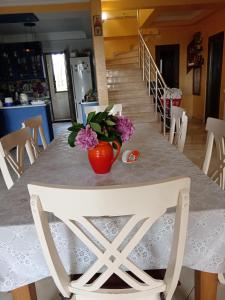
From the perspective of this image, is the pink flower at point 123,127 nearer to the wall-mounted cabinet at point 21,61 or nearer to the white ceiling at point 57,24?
the white ceiling at point 57,24

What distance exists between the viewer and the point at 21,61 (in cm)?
697

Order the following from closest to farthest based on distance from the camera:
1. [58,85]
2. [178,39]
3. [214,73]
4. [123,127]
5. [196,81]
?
[123,127]
[214,73]
[196,81]
[178,39]
[58,85]

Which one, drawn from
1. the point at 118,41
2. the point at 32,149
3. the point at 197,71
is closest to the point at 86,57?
the point at 118,41

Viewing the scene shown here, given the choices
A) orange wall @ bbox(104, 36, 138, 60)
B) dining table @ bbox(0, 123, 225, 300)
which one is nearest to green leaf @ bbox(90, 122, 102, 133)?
dining table @ bbox(0, 123, 225, 300)

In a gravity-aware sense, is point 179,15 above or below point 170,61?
above

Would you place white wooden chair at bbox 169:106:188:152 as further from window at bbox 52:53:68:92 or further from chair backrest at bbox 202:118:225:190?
window at bbox 52:53:68:92

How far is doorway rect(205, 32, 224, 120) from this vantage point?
18.8 ft

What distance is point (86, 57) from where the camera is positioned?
710 cm

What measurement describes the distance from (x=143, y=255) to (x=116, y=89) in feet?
17.3

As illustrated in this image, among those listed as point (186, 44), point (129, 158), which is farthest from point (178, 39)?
point (129, 158)

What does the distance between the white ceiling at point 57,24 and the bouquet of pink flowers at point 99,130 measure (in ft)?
15.0

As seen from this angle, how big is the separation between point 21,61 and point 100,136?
676 cm

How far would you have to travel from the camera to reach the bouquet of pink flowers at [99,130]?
3.81ft

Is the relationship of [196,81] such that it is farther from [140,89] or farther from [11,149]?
[11,149]
